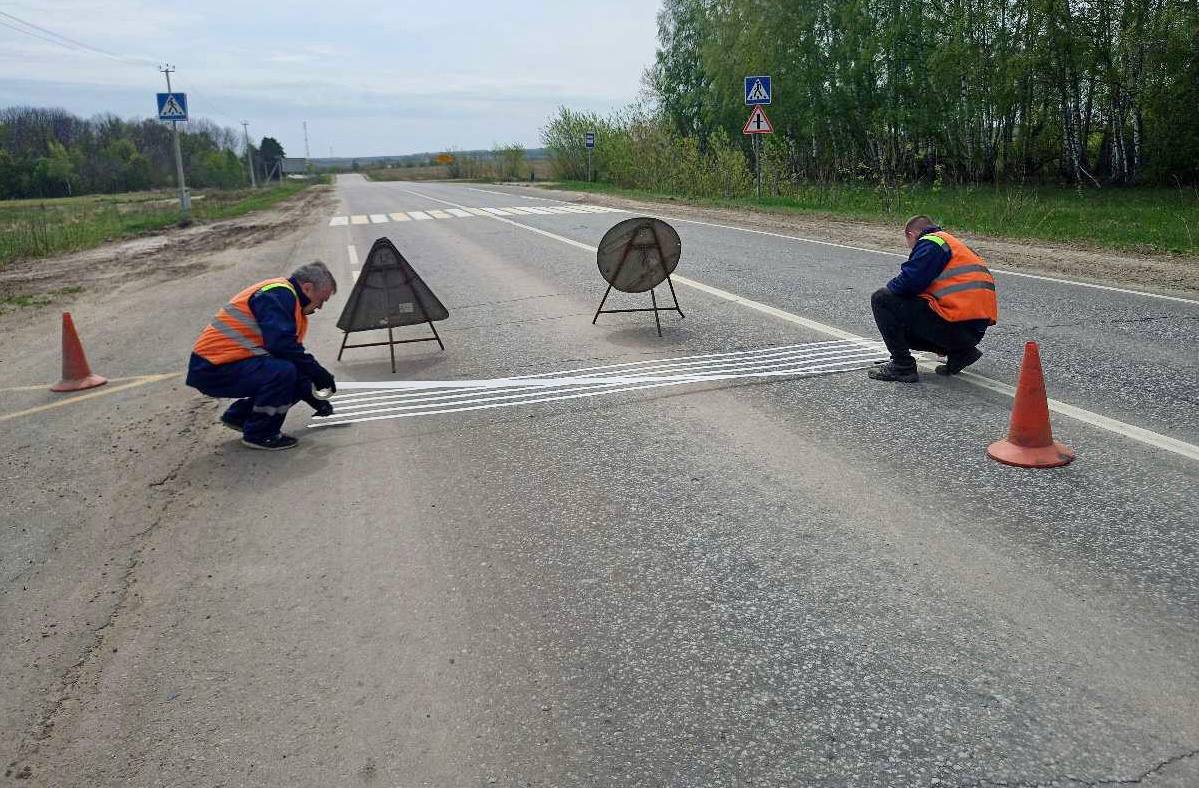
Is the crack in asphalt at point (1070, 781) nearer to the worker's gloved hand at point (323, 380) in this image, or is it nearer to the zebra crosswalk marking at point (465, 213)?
the worker's gloved hand at point (323, 380)

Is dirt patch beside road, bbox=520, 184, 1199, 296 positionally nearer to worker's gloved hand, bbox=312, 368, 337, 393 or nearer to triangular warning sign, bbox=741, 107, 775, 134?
triangular warning sign, bbox=741, 107, 775, 134

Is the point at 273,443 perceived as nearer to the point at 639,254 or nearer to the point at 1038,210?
the point at 639,254

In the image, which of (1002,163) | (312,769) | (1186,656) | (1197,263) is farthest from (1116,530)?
(1002,163)

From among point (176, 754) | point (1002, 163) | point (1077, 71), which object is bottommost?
point (176, 754)

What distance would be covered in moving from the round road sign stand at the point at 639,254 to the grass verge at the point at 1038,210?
834cm

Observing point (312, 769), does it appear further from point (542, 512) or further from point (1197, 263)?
point (1197, 263)

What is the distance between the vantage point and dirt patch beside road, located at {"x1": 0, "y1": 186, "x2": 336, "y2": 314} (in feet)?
52.5

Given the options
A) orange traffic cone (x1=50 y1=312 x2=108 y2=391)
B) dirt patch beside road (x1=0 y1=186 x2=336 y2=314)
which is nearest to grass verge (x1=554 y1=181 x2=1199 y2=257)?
dirt patch beside road (x1=0 y1=186 x2=336 y2=314)

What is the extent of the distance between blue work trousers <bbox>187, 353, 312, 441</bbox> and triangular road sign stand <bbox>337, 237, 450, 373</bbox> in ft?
6.96

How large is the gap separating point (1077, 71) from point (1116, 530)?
26402mm

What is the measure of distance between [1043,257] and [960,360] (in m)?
7.38

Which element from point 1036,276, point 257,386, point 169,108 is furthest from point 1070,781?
point 169,108

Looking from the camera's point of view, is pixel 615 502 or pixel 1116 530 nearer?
pixel 1116 530

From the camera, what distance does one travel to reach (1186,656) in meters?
3.24
